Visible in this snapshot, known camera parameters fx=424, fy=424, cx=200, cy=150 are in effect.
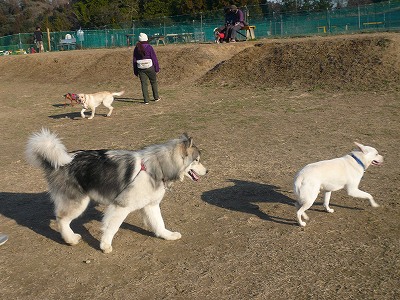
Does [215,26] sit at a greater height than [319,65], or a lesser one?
greater

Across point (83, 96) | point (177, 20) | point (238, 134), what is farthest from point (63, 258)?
point (177, 20)

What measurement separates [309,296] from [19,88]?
20625 millimetres

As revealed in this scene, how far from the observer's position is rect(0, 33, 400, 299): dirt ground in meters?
3.91

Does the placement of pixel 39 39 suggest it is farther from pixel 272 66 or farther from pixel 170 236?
pixel 170 236

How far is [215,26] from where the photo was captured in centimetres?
3300

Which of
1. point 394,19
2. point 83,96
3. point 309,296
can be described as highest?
point 394,19

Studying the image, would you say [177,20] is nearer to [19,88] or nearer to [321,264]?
[19,88]

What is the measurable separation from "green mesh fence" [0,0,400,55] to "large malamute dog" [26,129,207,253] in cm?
2264

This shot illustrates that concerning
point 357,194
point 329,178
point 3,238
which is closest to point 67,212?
point 3,238

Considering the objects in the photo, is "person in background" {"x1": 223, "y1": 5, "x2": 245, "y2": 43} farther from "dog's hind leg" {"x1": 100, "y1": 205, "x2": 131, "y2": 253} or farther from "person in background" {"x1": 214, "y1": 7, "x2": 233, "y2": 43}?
"dog's hind leg" {"x1": 100, "y1": 205, "x2": 131, "y2": 253}

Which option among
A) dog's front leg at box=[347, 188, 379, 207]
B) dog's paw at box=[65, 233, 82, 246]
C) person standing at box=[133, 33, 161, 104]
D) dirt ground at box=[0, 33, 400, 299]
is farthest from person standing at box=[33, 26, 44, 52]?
dog's front leg at box=[347, 188, 379, 207]

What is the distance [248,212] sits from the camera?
17.7 ft

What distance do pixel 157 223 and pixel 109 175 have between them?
0.80m

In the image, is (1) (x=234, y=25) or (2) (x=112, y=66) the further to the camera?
(1) (x=234, y=25)
